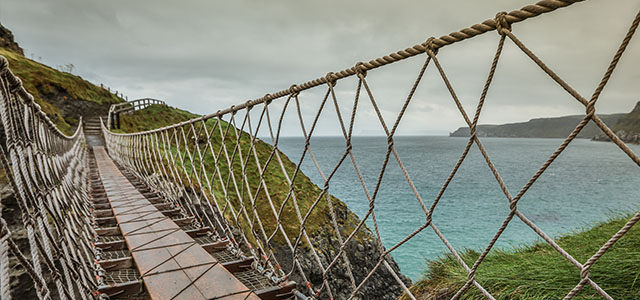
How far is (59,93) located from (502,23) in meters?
24.0

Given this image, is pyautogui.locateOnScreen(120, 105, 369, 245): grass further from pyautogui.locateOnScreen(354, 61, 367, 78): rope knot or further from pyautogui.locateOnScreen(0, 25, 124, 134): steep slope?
pyautogui.locateOnScreen(0, 25, 124, 134): steep slope

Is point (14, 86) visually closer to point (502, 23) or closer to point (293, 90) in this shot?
point (293, 90)

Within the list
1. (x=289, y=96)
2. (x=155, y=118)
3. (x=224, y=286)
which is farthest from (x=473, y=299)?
(x=155, y=118)

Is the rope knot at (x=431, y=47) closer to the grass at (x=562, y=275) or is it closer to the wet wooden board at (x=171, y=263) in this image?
the grass at (x=562, y=275)

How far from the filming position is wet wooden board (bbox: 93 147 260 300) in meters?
1.61

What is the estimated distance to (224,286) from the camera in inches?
65.5

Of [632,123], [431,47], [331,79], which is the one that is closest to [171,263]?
[331,79]

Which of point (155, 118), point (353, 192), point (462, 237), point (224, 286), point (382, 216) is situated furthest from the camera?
point (353, 192)

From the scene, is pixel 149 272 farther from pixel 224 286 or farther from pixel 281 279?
pixel 281 279

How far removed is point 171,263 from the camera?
6.32ft

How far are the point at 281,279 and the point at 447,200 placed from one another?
872 inches

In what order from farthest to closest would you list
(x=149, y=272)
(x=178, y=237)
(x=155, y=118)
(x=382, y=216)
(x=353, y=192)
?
(x=353, y=192) < (x=155, y=118) < (x=382, y=216) < (x=178, y=237) < (x=149, y=272)

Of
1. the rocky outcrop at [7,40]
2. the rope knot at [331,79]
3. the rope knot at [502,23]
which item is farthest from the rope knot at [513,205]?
the rocky outcrop at [7,40]

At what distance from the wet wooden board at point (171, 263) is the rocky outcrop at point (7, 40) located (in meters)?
30.3
